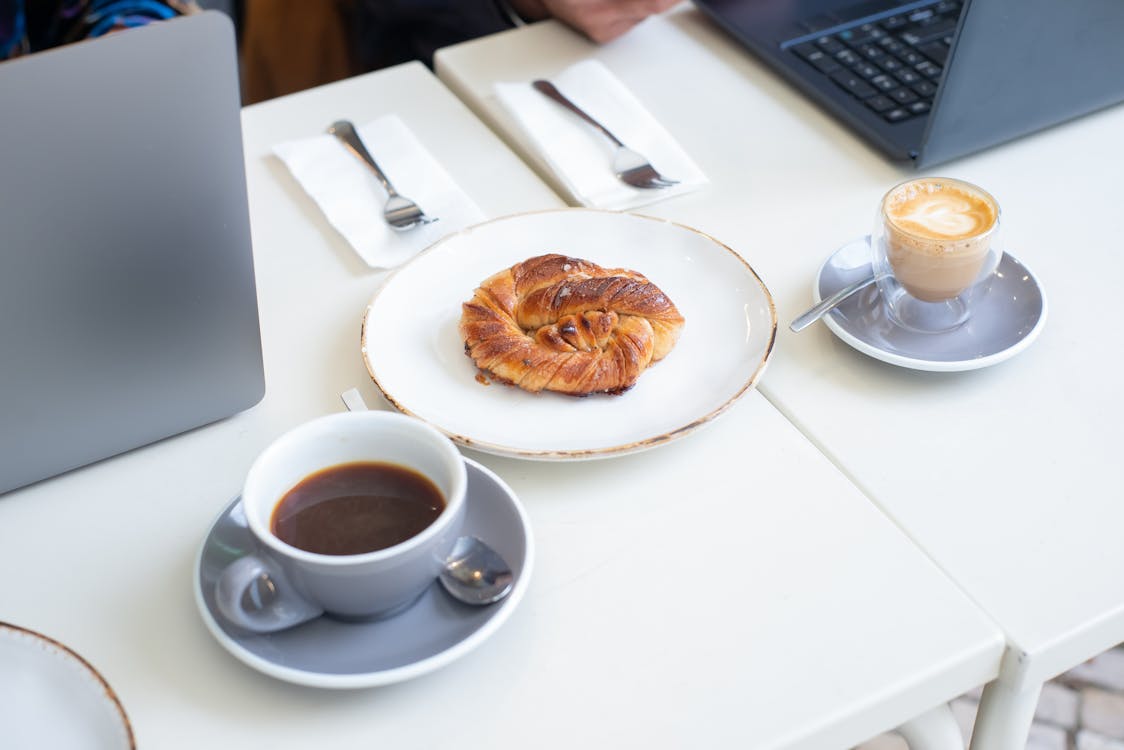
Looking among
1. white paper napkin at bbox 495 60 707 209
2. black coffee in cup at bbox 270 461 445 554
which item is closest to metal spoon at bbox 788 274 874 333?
white paper napkin at bbox 495 60 707 209

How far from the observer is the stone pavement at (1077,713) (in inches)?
55.0

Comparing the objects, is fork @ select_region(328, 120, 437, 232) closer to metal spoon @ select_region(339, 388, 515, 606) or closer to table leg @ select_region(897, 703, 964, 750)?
metal spoon @ select_region(339, 388, 515, 606)

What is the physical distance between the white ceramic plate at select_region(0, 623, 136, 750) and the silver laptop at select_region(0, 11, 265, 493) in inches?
6.1

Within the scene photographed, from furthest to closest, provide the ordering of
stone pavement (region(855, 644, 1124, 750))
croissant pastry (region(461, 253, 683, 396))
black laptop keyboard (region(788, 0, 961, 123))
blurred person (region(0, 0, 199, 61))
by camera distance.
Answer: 1. stone pavement (region(855, 644, 1124, 750))
2. blurred person (region(0, 0, 199, 61))
3. black laptop keyboard (region(788, 0, 961, 123))
4. croissant pastry (region(461, 253, 683, 396))

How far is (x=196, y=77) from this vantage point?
56 centimetres

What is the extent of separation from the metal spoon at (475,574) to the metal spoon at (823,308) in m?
0.30

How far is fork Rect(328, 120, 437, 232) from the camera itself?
923 mm

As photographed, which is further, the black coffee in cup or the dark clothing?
the dark clothing

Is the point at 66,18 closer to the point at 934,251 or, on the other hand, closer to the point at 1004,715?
the point at 934,251

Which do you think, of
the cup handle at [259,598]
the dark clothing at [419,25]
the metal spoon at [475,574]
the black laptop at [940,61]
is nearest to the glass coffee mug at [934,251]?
the black laptop at [940,61]

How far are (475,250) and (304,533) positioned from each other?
13.4 inches

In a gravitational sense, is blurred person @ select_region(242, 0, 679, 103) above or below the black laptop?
below

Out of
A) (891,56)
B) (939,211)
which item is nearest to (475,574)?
(939,211)

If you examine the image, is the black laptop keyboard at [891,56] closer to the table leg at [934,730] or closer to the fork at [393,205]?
the fork at [393,205]
